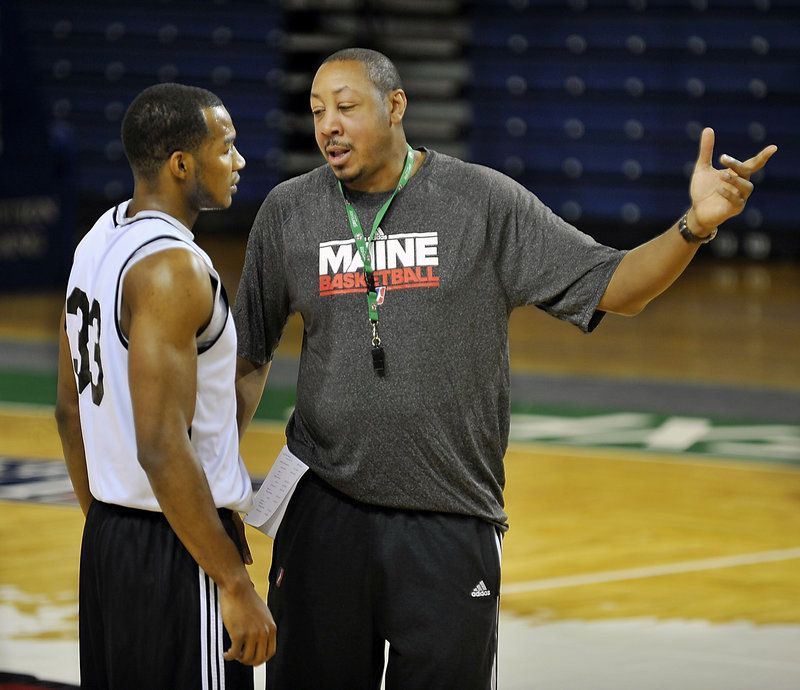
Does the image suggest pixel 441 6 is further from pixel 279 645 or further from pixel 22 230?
pixel 279 645

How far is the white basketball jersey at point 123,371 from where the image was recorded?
7.97 ft

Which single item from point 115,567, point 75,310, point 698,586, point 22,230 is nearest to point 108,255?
point 75,310

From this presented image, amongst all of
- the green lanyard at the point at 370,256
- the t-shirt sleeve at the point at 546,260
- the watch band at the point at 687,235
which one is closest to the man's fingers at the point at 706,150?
the watch band at the point at 687,235

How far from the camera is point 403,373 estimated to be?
2740mm

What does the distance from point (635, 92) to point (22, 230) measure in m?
6.12

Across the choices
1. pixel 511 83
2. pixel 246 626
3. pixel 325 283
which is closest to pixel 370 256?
pixel 325 283

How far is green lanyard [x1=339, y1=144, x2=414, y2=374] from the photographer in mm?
2736

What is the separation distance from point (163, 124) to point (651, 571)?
10.3 ft

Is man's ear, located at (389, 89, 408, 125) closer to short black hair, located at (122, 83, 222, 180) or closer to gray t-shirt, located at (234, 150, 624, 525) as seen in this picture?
gray t-shirt, located at (234, 150, 624, 525)

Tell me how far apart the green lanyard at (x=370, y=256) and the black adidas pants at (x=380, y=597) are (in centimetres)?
29

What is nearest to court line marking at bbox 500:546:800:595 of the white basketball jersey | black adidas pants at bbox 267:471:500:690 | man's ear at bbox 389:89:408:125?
black adidas pants at bbox 267:471:500:690

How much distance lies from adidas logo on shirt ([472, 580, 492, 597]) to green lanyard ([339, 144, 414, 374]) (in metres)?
0.44

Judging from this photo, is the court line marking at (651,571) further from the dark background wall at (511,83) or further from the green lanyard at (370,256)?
the dark background wall at (511,83)

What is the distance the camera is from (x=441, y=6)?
46.6 ft
